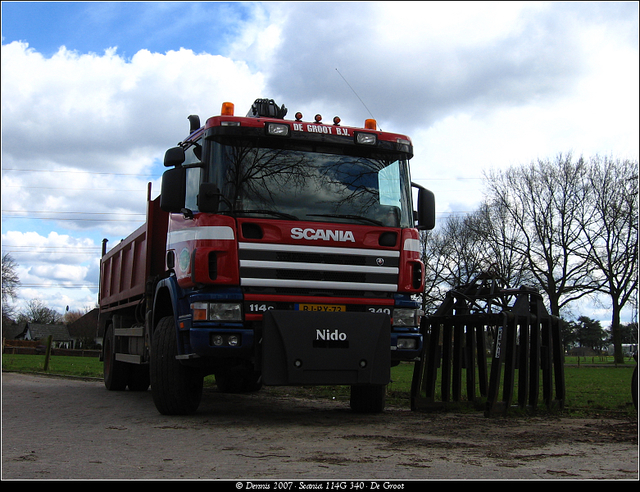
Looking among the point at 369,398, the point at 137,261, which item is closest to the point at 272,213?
the point at 369,398

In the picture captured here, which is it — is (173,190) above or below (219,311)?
above

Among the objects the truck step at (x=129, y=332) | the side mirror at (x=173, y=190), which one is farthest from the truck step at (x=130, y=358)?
the side mirror at (x=173, y=190)

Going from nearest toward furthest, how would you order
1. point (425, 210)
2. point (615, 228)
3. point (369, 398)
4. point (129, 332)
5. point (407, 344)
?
point (407, 344) → point (425, 210) → point (369, 398) → point (129, 332) → point (615, 228)

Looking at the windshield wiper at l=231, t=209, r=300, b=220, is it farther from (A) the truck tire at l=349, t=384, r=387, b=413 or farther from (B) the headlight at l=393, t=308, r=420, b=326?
(A) the truck tire at l=349, t=384, r=387, b=413

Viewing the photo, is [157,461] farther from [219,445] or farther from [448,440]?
[448,440]

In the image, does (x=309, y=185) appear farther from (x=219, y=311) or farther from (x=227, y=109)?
(x=219, y=311)

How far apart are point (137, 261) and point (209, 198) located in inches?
190

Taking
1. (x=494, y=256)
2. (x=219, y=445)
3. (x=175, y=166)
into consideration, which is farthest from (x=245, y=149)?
(x=494, y=256)

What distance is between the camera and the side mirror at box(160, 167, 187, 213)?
7902mm

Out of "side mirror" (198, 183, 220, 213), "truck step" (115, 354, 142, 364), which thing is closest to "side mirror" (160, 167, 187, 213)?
"side mirror" (198, 183, 220, 213)

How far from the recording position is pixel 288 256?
7.50 metres

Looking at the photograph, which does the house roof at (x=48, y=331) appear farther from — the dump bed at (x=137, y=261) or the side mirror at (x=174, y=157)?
the side mirror at (x=174, y=157)

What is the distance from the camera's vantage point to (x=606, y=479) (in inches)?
189

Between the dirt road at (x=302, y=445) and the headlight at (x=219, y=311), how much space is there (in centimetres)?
116
